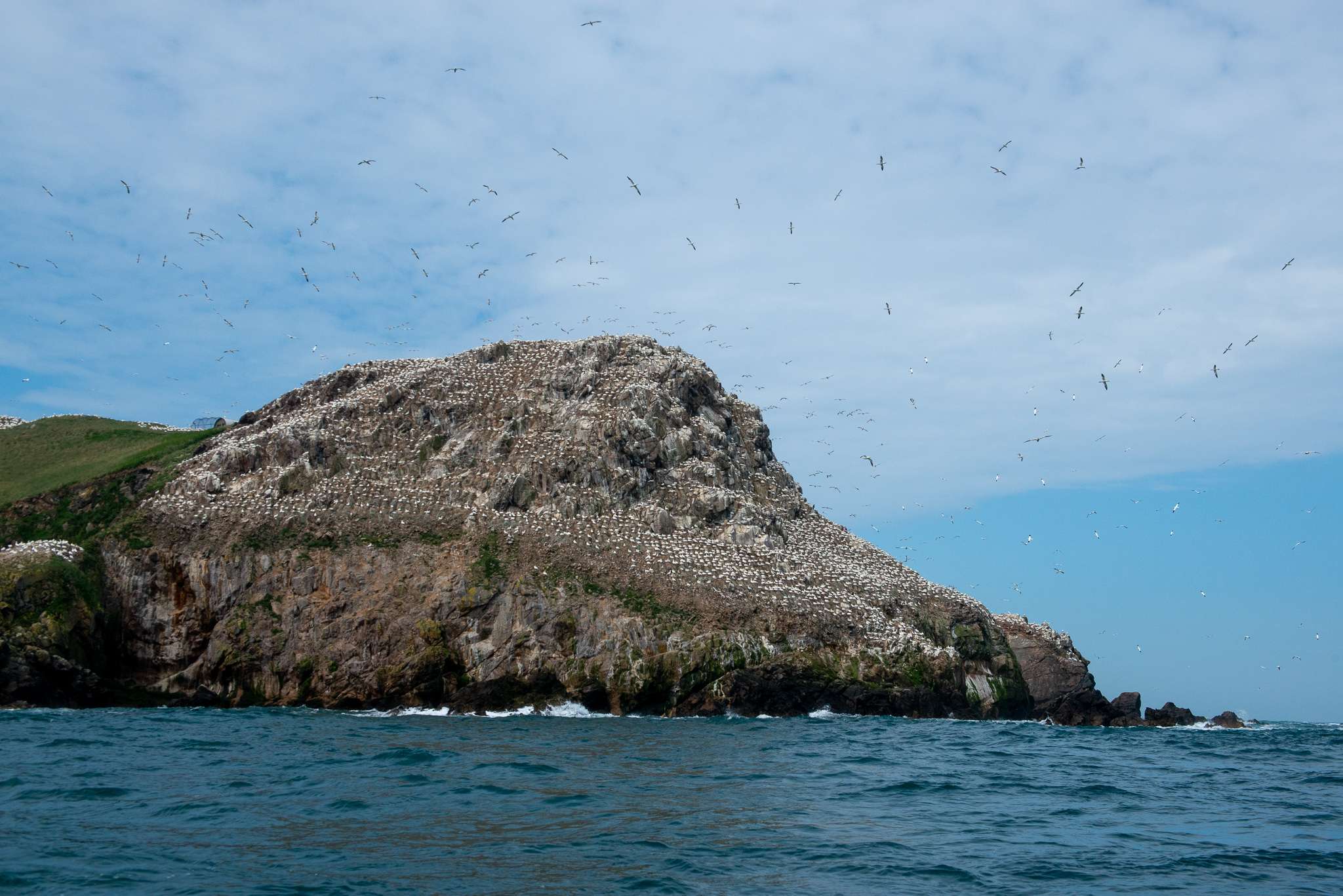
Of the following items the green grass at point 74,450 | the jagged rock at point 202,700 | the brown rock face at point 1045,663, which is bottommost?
the jagged rock at point 202,700

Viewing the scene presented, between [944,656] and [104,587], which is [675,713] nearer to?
[944,656]

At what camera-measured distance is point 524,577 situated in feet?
157

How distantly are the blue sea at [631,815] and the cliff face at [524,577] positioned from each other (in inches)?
502

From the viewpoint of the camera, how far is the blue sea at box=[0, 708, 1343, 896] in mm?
12773

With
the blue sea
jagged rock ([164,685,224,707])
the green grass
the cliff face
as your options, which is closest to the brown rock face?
the cliff face

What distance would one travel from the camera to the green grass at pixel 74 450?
5472cm

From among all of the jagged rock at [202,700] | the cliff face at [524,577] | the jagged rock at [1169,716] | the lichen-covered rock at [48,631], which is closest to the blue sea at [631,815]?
the lichen-covered rock at [48,631]

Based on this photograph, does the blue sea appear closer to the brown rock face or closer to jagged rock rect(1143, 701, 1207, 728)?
jagged rock rect(1143, 701, 1207, 728)

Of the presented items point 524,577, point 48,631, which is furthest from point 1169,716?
point 48,631

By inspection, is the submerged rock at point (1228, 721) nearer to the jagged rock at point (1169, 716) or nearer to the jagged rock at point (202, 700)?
the jagged rock at point (1169, 716)

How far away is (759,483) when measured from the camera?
220 feet

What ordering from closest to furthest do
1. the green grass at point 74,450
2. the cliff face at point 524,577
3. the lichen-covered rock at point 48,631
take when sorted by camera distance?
the lichen-covered rock at point 48,631 < the cliff face at point 524,577 < the green grass at point 74,450

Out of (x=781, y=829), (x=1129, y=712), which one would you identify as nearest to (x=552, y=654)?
(x=781, y=829)

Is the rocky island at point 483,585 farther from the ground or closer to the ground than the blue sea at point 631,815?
farther from the ground
